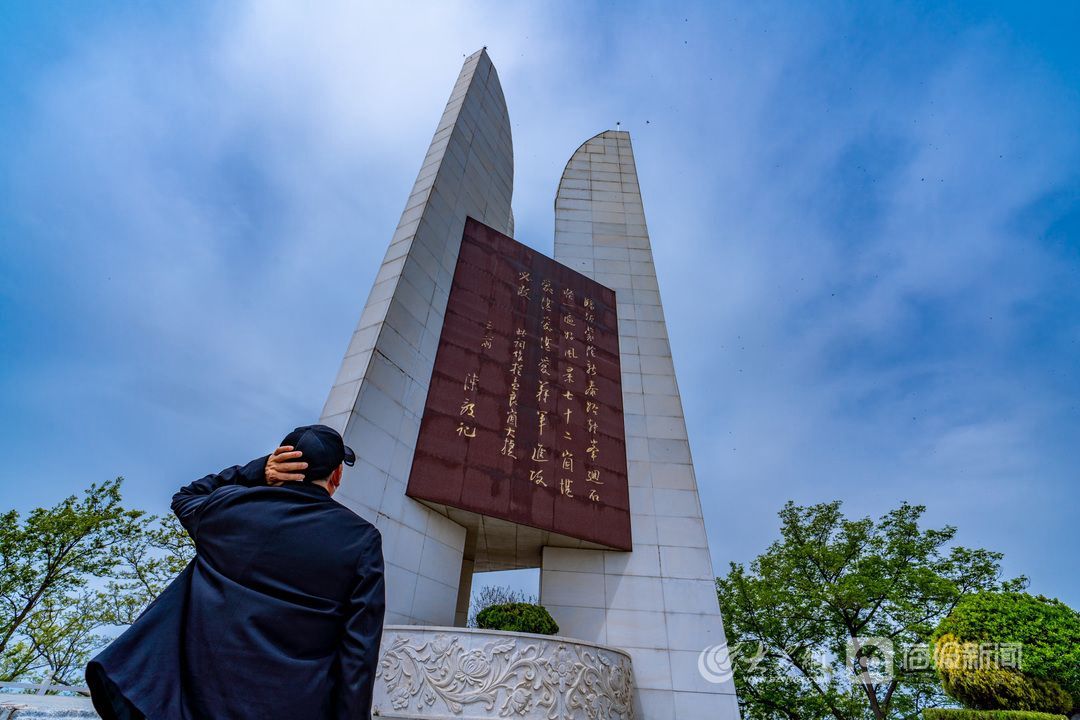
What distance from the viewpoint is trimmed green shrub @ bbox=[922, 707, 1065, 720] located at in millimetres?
4750

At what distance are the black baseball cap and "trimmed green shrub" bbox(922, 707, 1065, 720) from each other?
6.67 m

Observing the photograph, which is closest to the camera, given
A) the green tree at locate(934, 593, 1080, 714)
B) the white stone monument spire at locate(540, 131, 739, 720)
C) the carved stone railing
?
the carved stone railing

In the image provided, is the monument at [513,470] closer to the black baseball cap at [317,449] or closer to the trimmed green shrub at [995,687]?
the trimmed green shrub at [995,687]

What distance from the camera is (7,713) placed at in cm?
249

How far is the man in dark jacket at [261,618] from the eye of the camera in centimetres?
106

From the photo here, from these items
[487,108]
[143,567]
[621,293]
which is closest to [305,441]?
[621,293]

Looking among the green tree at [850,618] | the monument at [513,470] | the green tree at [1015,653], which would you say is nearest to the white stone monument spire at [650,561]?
the monument at [513,470]

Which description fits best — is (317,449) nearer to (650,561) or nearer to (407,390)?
(407,390)

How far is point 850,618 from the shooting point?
37.5 ft

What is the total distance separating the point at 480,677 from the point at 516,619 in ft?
2.83

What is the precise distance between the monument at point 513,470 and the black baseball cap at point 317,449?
164 inches

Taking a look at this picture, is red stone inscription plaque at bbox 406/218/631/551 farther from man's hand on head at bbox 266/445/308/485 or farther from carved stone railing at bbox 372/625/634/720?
man's hand on head at bbox 266/445/308/485

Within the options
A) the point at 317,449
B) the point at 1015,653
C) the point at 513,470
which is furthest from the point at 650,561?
the point at 317,449

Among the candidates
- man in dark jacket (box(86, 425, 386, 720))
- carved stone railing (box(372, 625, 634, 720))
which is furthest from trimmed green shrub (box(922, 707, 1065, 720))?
man in dark jacket (box(86, 425, 386, 720))
